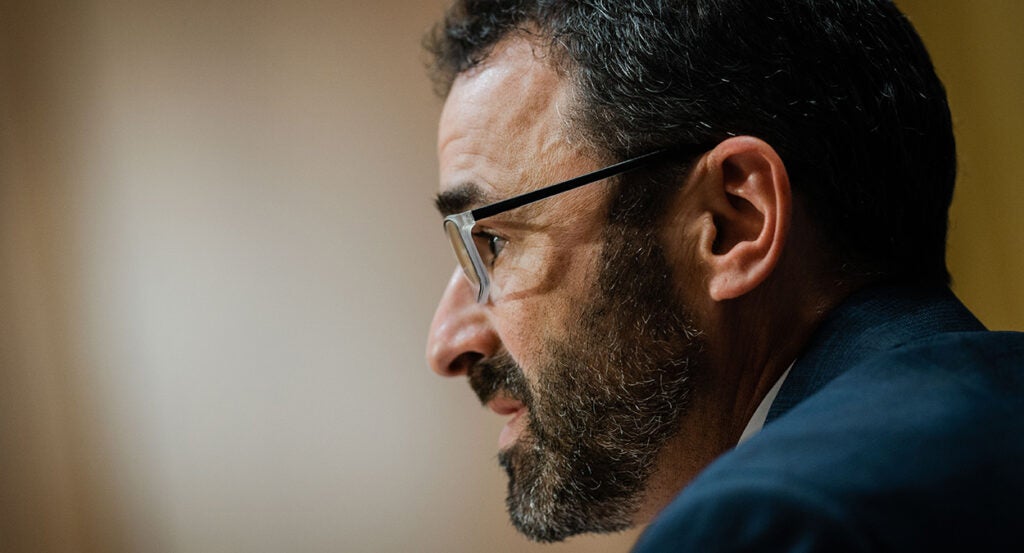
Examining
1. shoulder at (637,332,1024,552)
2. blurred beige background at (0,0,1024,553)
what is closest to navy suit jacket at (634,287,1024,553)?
shoulder at (637,332,1024,552)

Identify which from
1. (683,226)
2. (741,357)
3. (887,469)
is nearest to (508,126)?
(683,226)

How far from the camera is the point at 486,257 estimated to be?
3.49 feet

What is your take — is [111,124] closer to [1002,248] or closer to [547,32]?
[547,32]

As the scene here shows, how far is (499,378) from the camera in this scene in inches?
42.3

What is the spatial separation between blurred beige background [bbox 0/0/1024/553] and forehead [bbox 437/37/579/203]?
1229 mm

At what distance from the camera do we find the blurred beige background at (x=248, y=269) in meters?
1.98

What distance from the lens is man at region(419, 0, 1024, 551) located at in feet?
3.04

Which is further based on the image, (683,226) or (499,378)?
(499,378)

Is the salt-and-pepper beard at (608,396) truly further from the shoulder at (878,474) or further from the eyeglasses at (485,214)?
the shoulder at (878,474)

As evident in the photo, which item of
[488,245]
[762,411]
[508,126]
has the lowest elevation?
[762,411]

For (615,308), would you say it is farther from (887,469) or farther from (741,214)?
(887,469)

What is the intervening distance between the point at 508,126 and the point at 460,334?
0.27 metres

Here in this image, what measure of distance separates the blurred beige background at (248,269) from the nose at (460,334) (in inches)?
47.0

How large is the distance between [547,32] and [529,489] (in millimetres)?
540
